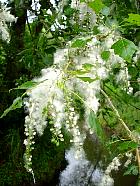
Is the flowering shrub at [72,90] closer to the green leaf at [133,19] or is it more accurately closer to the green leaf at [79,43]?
the green leaf at [79,43]

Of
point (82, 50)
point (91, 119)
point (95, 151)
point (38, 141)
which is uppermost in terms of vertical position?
point (82, 50)

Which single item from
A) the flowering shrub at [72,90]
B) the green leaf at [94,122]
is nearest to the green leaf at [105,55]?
the flowering shrub at [72,90]

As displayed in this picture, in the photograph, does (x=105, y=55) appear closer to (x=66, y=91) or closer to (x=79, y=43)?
(x=79, y=43)

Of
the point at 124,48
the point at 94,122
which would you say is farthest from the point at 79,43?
the point at 94,122

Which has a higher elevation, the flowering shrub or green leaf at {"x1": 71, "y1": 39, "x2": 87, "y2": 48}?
green leaf at {"x1": 71, "y1": 39, "x2": 87, "y2": 48}

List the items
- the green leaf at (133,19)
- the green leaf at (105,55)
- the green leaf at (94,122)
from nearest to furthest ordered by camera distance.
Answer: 1. the green leaf at (94,122)
2. the green leaf at (133,19)
3. the green leaf at (105,55)

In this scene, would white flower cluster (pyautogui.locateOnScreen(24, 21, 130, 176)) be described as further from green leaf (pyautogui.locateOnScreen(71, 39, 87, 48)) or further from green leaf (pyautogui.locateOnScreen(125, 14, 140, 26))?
green leaf (pyautogui.locateOnScreen(125, 14, 140, 26))

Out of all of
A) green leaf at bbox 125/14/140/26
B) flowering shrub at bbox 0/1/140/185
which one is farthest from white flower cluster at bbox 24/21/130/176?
green leaf at bbox 125/14/140/26

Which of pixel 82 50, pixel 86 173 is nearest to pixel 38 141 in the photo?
pixel 86 173

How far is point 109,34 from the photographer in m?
1.57

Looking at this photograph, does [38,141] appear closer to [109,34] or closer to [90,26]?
[90,26]

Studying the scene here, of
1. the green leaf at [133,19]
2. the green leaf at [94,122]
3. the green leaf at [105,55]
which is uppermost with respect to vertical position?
the green leaf at [133,19]

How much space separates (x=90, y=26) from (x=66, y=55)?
2.42ft

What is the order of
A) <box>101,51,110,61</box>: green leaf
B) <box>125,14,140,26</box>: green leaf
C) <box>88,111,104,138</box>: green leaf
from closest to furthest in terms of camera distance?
<box>88,111,104,138</box>: green leaf < <box>125,14,140,26</box>: green leaf < <box>101,51,110,61</box>: green leaf
